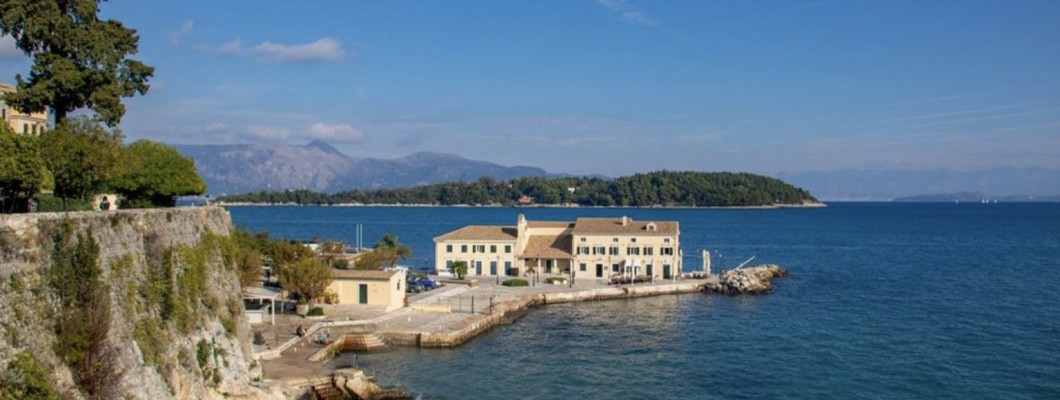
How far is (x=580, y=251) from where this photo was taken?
7119 centimetres

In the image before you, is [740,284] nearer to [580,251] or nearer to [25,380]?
[580,251]

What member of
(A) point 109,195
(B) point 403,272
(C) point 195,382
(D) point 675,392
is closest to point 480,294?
(B) point 403,272

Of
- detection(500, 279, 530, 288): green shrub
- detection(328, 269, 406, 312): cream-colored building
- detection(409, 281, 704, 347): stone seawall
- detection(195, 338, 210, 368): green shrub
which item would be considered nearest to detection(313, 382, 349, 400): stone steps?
detection(195, 338, 210, 368): green shrub

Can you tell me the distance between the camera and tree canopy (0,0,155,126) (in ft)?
98.6

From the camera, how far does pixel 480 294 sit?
59.8 metres

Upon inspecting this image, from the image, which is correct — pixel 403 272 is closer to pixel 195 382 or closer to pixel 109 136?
pixel 109 136

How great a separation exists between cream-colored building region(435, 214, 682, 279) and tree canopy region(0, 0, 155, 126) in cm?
4084

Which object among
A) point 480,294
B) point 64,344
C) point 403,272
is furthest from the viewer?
point 480,294

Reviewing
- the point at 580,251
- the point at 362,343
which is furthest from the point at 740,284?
the point at 362,343

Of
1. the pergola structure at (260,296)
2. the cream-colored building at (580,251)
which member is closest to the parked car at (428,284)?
the cream-colored building at (580,251)

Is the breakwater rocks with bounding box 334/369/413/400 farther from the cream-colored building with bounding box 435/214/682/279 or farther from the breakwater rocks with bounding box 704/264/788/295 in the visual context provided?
the breakwater rocks with bounding box 704/264/788/295

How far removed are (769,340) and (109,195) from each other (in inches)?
1363

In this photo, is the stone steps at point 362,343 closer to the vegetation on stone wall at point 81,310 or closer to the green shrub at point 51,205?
the green shrub at point 51,205

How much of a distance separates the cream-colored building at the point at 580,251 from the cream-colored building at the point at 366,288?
21.5m
